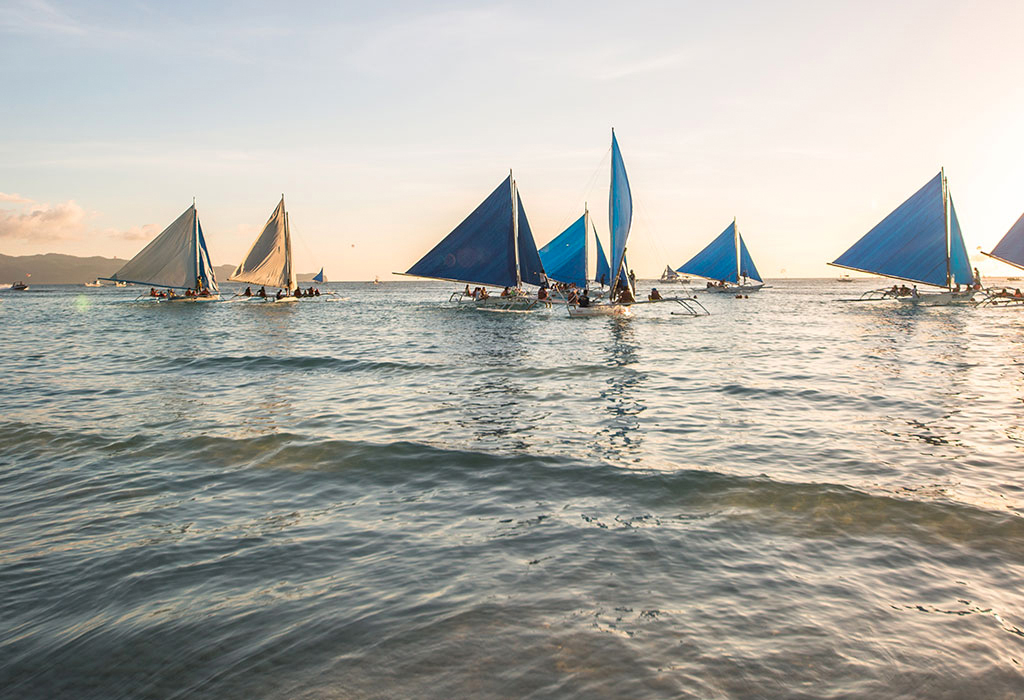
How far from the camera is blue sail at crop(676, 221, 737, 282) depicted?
319ft

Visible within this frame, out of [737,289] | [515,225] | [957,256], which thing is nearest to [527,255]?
[515,225]

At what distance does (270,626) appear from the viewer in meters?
5.12

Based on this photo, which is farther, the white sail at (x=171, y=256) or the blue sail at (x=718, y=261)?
the blue sail at (x=718, y=261)

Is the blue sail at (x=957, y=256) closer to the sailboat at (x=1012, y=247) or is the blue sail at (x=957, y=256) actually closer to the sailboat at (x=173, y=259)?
the sailboat at (x=1012, y=247)

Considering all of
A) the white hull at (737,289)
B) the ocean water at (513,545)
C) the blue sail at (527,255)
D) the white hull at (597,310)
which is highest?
the blue sail at (527,255)

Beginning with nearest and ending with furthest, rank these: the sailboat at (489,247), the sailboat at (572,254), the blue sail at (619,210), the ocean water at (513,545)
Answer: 1. the ocean water at (513,545)
2. the blue sail at (619,210)
3. the sailboat at (489,247)
4. the sailboat at (572,254)

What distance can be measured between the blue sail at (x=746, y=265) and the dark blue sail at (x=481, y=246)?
62531 millimetres

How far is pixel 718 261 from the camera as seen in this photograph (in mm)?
100688

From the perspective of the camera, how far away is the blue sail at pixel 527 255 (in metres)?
51.1

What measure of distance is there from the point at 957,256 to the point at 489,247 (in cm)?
4087

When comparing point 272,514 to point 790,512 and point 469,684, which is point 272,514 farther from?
point 790,512

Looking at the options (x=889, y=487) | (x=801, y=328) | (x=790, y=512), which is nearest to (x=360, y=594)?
(x=790, y=512)

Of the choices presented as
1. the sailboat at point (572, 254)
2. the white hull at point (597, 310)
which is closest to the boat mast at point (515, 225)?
the white hull at point (597, 310)

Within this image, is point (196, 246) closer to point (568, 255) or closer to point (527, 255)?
point (527, 255)
